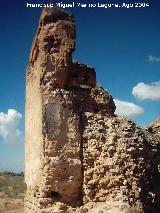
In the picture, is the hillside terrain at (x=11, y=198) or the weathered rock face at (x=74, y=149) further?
the hillside terrain at (x=11, y=198)

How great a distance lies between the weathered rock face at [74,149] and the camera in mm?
7520

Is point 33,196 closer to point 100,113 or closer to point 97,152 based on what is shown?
point 97,152

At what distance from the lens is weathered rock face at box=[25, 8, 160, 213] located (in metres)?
7.52

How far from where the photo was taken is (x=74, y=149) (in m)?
7.80

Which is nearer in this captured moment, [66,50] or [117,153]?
[117,153]

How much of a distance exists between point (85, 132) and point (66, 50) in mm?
1958

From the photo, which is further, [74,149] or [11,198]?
[11,198]

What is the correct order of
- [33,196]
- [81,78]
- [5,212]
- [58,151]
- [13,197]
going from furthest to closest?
[13,197], [5,212], [81,78], [33,196], [58,151]

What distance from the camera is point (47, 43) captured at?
8.15 metres

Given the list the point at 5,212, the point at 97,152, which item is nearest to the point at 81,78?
the point at 97,152

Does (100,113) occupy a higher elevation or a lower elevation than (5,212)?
higher

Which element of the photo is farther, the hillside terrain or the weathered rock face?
the hillside terrain

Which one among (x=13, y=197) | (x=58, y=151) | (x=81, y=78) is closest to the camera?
(x=58, y=151)

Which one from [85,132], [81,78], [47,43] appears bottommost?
[85,132]
